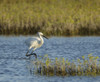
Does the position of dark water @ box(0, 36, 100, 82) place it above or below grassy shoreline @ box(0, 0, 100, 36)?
below

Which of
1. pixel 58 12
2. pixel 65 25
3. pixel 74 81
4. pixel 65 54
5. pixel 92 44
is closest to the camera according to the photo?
pixel 74 81

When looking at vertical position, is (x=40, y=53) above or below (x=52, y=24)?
below

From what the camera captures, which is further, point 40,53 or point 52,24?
point 52,24

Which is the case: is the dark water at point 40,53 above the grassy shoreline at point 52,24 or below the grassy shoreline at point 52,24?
below

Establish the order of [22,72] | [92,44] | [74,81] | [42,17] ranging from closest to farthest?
[74,81] → [22,72] → [92,44] → [42,17]

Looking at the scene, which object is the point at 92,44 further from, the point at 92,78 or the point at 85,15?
the point at 92,78

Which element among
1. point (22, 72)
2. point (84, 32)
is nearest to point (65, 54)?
point (22, 72)

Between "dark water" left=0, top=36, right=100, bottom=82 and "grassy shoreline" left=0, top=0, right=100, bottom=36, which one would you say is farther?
"grassy shoreline" left=0, top=0, right=100, bottom=36

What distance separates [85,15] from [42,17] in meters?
2.90

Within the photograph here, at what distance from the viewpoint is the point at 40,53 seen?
1535cm

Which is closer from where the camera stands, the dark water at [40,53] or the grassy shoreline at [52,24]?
the dark water at [40,53]

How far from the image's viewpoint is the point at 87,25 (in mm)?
21000

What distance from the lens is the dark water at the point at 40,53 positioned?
9805mm

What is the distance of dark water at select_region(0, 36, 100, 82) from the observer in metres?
9.80
